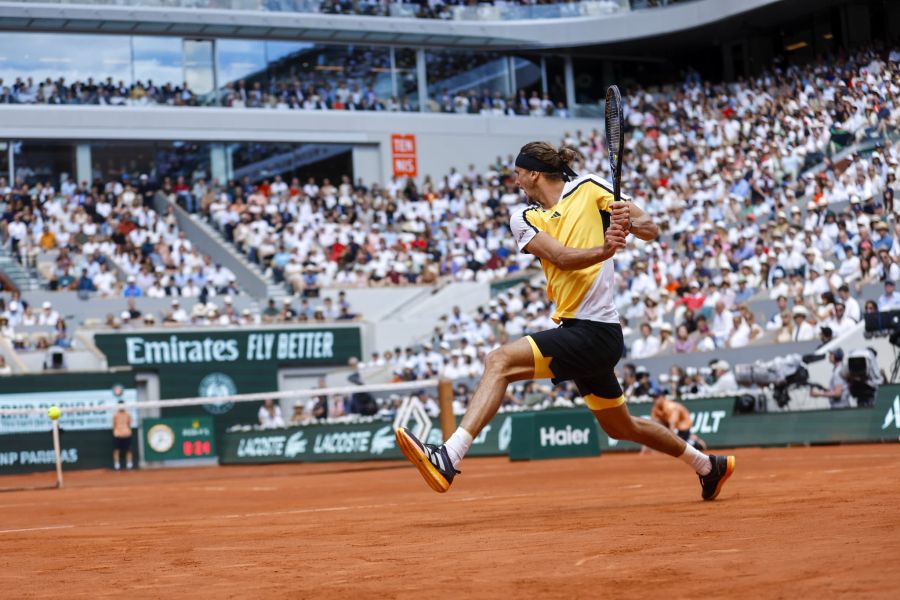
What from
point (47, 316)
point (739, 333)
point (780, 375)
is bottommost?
point (780, 375)

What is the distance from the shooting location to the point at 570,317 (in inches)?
309

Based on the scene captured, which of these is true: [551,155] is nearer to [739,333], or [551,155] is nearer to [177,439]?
[739,333]

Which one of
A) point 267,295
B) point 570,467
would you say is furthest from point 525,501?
point 267,295

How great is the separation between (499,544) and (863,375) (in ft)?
45.8

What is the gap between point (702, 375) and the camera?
73.9ft

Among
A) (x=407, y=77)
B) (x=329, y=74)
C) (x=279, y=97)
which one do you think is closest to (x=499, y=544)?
(x=279, y=97)

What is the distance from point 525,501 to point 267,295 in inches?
979

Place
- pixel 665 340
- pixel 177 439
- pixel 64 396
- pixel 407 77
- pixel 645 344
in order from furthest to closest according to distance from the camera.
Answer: pixel 407 77, pixel 177 439, pixel 64 396, pixel 645 344, pixel 665 340

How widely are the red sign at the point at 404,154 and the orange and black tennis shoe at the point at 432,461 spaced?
3459 cm

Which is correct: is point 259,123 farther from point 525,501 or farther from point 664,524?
point 664,524

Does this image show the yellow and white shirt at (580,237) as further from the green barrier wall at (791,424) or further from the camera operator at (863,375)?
the camera operator at (863,375)

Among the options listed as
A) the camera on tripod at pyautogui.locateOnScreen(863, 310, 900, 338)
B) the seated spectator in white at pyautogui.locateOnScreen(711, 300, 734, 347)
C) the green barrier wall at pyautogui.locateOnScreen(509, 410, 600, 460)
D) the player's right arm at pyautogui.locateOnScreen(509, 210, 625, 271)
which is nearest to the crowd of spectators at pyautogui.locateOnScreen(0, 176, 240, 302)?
the green barrier wall at pyautogui.locateOnScreen(509, 410, 600, 460)

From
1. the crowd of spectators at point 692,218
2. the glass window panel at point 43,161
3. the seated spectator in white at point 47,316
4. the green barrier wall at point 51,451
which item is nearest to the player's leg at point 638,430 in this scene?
the crowd of spectators at point 692,218

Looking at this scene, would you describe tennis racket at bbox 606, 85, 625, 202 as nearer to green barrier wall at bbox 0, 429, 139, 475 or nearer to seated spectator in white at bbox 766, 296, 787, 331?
seated spectator in white at bbox 766, 296, 787, 331
